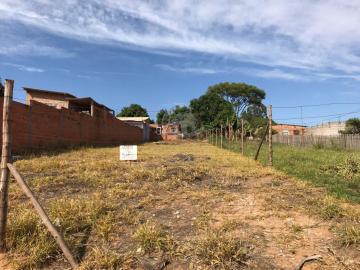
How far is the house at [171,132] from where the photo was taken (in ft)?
181

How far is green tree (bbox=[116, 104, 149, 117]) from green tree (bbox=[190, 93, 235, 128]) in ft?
47.5

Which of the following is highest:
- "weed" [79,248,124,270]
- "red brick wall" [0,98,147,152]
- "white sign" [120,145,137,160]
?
"red brick wall" [0,98,147,152]

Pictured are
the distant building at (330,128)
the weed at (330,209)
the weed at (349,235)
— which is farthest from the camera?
the distant building at (330,128)

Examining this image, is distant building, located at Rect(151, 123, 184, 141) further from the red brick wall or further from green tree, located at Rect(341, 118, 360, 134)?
the red brick wall

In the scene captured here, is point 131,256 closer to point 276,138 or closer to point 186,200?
point 186,200

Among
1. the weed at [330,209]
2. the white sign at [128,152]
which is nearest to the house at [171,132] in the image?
the white sign at [128,152]

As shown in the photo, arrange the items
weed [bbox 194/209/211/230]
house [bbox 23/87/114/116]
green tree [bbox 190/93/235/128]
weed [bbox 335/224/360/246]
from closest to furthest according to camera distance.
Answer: weed [bbox 335/224/360/246] < weed [bbox 194/209/211/230] < house [bbox 23/87/114/116] < green tree [bbox 190/93/235/128]

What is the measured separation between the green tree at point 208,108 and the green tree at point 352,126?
71.4 ft

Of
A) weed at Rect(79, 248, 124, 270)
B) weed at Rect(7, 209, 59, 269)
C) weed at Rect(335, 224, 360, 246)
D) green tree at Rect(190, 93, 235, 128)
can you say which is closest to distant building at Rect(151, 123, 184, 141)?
green tree at Rect(190, 93, 235, 128)

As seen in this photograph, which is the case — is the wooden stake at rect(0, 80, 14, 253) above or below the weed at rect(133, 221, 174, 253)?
above

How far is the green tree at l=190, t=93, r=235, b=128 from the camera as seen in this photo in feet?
188

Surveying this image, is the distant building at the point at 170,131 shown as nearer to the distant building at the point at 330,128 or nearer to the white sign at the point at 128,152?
the distant building at the point at 330,128

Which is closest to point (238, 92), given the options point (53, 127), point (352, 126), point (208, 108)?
point (208, 108)

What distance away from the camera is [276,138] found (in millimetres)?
38594
